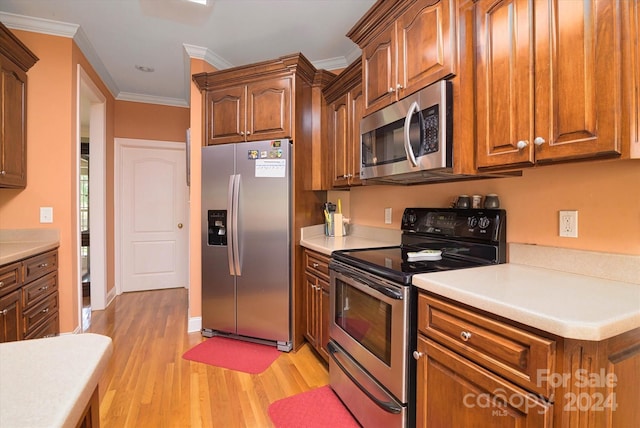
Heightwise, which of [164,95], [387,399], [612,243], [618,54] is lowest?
[387,399]

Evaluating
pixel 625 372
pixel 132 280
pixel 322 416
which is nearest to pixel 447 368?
pixel 625 372

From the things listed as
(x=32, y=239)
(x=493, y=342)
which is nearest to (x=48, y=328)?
(x=32, y=239)

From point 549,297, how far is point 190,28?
313 centimetres

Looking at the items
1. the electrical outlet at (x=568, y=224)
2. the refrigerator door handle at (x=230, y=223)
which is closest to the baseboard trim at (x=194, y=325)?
the refrigerator door handle at (x=230, y=223)

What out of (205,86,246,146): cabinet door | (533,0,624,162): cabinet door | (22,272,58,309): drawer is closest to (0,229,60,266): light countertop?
(22,272,58,309): drawer

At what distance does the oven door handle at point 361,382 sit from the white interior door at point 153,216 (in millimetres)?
3314

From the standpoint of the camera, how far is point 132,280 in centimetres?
432

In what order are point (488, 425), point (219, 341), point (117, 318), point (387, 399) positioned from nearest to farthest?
point (488, 425) < point (387, 399) < point (219, 341) < point (117, 318)

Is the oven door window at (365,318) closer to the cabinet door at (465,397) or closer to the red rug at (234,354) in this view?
the cabinet door at (465,397)

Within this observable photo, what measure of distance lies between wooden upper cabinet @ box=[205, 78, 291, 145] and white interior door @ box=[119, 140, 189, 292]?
1797 millimetres

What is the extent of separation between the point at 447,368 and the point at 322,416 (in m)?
0.96

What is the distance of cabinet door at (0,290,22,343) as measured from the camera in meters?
1.85

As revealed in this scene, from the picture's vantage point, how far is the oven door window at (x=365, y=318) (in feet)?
4.83

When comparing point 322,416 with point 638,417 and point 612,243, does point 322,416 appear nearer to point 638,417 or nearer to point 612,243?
point 638,417
